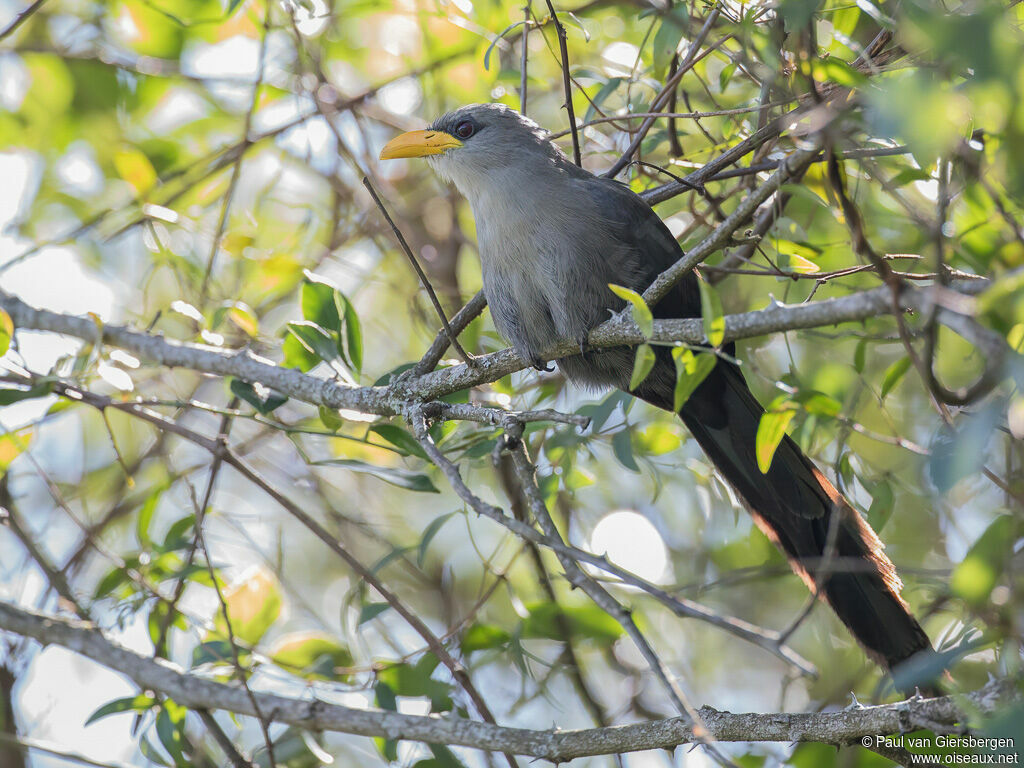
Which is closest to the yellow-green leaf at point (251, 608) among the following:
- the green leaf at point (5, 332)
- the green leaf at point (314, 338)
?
the green leaf at point (314, 338)

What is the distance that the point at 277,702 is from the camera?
3.09m

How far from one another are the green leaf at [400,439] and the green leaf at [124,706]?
1.26 m

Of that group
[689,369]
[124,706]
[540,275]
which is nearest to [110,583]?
[124,706]

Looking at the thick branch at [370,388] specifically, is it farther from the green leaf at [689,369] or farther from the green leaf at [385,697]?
the green leaf at [385,697]

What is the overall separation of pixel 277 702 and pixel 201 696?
261 mm

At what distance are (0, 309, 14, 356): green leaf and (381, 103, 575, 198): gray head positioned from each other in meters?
1.73

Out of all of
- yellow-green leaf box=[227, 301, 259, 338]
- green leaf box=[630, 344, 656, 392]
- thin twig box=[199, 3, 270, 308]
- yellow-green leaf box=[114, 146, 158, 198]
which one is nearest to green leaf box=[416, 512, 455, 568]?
yellow-green leaf box=[227, 301, 259, 338]

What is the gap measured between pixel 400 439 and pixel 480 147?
156cm

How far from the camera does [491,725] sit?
2.86 m

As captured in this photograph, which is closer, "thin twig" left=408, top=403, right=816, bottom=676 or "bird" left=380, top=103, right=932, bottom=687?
"thin twig" left=408, top=403, right=816, bottom=676

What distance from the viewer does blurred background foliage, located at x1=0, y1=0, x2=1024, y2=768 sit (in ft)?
9.88

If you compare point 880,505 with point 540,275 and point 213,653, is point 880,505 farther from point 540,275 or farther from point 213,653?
point 213,653

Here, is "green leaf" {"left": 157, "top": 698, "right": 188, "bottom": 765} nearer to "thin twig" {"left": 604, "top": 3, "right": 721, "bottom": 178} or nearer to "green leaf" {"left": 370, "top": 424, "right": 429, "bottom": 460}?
"green leaf" {"left": 370, "top": 424, "right": 429, "bottom": 460}

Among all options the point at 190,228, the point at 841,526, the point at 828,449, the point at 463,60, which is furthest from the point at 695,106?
the point at 190,228
